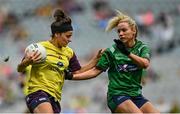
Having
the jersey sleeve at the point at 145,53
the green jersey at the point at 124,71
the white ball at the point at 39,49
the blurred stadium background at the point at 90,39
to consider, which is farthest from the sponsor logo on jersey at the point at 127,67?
the blurred stadium background at the point at 90,39

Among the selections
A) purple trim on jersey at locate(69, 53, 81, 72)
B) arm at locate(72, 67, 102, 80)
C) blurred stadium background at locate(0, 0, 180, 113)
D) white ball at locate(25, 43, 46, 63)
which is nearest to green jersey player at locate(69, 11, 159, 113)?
arm at locate(72, 67, 102, 80)

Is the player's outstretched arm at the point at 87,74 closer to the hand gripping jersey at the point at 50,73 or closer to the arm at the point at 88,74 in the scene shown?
the arm at the point at 88,74

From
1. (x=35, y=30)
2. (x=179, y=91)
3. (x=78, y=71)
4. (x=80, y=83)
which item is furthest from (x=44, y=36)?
(x=78, y=71)

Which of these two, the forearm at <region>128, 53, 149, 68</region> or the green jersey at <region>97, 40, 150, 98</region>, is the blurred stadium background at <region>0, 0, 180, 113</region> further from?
the forearm at <region>128, 53, 149, 68</region>

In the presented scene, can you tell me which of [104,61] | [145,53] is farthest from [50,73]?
[145,53]

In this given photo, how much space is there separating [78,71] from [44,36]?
13707mm

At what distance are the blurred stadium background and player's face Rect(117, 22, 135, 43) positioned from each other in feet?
36.8

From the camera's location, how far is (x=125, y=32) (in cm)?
975

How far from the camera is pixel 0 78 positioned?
73.2 ft

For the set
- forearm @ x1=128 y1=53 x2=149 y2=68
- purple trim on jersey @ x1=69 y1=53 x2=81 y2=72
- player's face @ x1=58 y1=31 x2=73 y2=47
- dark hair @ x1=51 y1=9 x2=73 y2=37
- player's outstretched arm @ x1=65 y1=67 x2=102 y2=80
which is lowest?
player's outstretched arm @ x1=65 y1=67 x2=102 y2=80

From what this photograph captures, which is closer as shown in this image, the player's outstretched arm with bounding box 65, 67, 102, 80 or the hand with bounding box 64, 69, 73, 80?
the hand with bounding box 64, 69, 73, 80

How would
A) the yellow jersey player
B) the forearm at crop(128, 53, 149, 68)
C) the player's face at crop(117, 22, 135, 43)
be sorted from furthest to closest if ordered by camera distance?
the player's face at crop(117, 22, 135, 43) < the forearm at crop(128, 53, 149, 68) < the yellow jersey player

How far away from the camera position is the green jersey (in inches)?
386

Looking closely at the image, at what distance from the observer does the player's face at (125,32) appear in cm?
Result: 974
